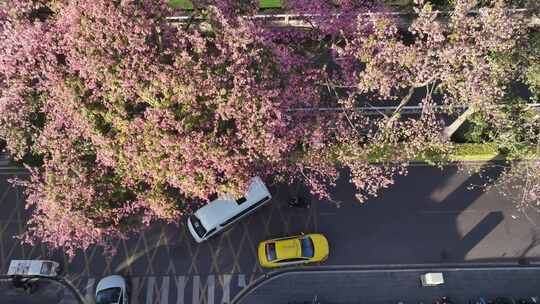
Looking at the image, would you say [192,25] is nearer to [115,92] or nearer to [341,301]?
[115,92]

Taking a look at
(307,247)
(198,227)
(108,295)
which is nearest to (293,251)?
(307,247)

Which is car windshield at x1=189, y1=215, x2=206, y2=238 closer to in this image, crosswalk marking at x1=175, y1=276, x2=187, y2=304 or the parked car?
crosswalk marking at x1=175, y1=276, x2=187, y2=304

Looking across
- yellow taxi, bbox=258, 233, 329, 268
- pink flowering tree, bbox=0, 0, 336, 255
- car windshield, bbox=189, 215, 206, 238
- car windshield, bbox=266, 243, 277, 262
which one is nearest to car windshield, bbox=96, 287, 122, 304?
car windshield, bbox=189, 215, 206, 238

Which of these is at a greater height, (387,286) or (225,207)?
(225,207)

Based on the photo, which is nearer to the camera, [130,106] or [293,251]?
[130,106]

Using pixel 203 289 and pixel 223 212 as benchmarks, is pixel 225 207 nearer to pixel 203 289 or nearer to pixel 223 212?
pixel 223 212

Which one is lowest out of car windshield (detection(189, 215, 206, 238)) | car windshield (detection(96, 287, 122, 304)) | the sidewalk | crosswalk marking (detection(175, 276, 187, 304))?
car windshield (detection(96, 287, 122, 304))
